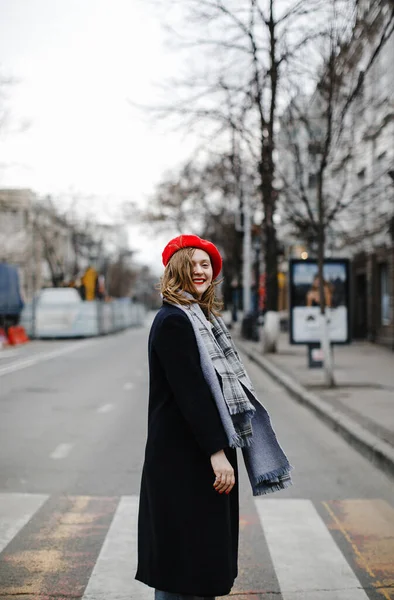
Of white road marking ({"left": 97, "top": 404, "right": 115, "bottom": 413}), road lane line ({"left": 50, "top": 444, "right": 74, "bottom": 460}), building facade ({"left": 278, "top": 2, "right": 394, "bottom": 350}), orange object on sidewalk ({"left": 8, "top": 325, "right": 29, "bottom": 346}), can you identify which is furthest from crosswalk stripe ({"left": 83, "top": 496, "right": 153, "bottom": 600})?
orange object on sidewalk ({"left": 8, "top": 325, "right": 29, "bottom": 346})

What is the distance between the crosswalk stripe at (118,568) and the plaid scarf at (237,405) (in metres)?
1.46

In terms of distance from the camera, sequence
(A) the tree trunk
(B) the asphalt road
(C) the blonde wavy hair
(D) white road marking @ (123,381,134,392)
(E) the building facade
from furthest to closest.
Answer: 1. (E) the building facade
2. (D) white road marking @ (123,381,134,392)
3. (A) the tree trunk
4. (B) the asphalt road
5. (C) the blonde wavy hair

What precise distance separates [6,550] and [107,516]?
1001 mm

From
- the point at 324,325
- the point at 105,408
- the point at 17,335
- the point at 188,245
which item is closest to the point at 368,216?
the point at 17,335

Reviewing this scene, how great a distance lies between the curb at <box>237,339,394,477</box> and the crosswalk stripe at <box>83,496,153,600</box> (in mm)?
2818

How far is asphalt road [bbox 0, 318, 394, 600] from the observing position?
4480 mm

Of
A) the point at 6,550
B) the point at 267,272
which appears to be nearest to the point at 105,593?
the point at 6,550

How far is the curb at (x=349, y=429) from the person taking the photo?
25.1ft

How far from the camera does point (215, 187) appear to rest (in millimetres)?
41375

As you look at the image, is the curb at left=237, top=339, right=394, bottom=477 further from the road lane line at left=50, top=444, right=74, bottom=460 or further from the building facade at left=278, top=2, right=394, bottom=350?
the building facade at left=278, top=2, right=394, bottom=350

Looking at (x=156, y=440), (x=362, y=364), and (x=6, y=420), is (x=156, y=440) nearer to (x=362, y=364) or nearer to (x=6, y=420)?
(x=6, y=420)

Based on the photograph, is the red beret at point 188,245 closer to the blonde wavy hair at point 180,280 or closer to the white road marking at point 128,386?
the blonde wavy hair at point 180,280

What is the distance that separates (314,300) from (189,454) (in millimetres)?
15329

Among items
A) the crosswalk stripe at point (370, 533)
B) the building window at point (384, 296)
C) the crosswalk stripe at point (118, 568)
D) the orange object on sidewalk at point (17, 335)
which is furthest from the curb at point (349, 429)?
the orange object on sidewalk at point (17, 335)
